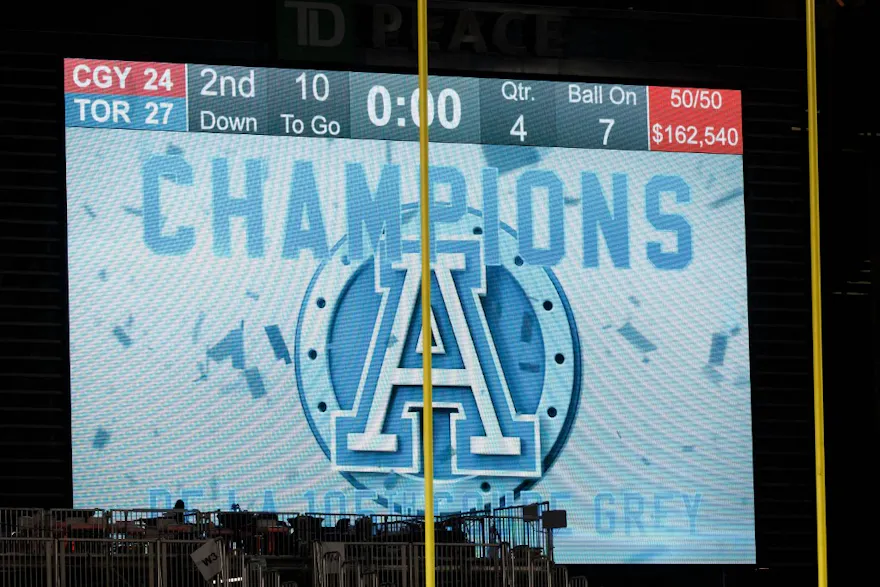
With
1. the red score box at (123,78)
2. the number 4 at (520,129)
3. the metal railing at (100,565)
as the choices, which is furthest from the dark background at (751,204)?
the metal railing at (100,565)

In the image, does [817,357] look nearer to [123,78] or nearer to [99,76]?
[123,78]

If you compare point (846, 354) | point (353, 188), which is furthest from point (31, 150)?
point (846, 354)

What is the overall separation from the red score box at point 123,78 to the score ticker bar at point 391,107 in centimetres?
1

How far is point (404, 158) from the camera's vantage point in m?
19.3

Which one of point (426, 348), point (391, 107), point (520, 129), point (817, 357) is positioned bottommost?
point (817, 357)

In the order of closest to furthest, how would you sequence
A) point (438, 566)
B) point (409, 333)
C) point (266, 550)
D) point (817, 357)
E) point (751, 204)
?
point (817, 357) → point (438, 566) → point (266, 550) → point (409, 333) → point (751, 204)

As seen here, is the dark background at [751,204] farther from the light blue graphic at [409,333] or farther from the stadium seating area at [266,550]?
Result: the stadium seating area at [266,550]

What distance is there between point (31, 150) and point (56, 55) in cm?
103

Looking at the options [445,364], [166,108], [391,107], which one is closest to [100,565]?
[445,364]

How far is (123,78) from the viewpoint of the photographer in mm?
18688

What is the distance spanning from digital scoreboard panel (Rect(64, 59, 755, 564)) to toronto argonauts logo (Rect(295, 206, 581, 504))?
0.02 meters

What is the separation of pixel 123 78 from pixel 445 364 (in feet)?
14.8

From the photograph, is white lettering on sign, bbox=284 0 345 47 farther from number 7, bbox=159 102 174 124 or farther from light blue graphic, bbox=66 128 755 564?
number 7, bbox=159 102 174 124

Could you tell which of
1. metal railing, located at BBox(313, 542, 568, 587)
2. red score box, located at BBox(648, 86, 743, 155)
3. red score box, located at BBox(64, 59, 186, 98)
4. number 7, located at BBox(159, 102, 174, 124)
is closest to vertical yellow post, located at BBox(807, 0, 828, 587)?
metal railing, located at BBox(313, 542, 568, 587)
